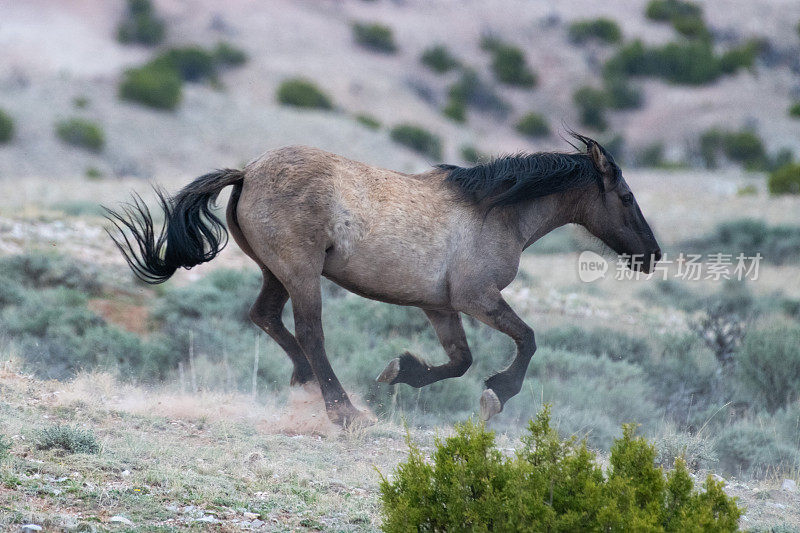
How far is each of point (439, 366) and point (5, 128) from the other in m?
42.7

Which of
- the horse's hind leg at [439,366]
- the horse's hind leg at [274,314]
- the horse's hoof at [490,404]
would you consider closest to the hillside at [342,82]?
the horse's hind leg at [439,366]

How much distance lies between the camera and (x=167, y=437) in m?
6.12

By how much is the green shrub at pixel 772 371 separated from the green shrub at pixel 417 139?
4542 centimetres

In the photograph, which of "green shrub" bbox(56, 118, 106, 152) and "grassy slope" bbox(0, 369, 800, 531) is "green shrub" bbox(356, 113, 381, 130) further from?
"grassy slope" bbox(0, 369, 800, 531)

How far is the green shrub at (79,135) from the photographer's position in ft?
151

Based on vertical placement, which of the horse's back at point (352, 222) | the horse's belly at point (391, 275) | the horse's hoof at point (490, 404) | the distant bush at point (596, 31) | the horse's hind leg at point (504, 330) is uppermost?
the distant bush at point (596, 31)

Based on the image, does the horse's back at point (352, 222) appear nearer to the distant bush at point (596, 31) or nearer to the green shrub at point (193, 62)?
the green shrub at point (193, 62)

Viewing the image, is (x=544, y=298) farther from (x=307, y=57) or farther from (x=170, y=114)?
(x=307, y=57)

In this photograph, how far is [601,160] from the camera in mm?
7184

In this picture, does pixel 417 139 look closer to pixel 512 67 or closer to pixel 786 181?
pixel 512 67

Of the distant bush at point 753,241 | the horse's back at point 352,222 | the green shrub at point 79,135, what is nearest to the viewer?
the horse's back at point 352,222

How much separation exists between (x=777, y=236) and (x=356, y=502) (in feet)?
64.3

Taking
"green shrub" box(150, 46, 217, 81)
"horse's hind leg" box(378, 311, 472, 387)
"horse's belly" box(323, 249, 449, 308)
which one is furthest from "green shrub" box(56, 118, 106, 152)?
"horse's belly" box(323, 249, 449, 308)

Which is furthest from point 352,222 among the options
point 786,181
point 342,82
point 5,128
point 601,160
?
point 342,82
